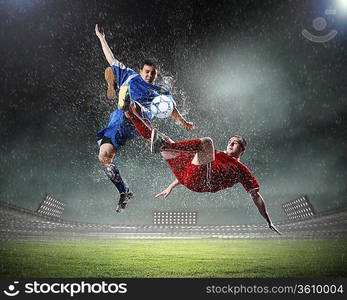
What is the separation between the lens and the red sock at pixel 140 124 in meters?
6.18

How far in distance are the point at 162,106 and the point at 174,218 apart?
13.6 ft

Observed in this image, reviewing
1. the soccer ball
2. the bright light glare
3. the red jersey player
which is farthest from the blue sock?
the bright light glare

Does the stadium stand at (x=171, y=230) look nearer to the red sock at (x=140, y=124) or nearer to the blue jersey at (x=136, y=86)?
the red sock at (x=140, y=124)

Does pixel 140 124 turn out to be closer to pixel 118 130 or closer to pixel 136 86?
pixel 118 130

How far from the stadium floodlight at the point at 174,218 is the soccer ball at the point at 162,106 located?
4.00 m

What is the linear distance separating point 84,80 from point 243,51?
10.0 feet

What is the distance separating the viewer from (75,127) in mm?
8609

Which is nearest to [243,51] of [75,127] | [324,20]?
[324,20]

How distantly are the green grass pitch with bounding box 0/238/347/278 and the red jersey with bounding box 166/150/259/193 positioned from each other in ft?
3.44

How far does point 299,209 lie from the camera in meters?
10.4

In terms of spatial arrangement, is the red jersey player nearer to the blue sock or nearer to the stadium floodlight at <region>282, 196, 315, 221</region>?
the blue sock

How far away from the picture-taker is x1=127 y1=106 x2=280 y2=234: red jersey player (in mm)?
6121

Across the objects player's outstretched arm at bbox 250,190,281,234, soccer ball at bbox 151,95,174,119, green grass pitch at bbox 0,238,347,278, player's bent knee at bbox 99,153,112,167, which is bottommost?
green grass pitch at bbox 0,238,347,278

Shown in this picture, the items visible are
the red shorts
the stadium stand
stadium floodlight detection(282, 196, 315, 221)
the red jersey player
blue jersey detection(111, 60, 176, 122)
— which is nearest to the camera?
the red jersey player
